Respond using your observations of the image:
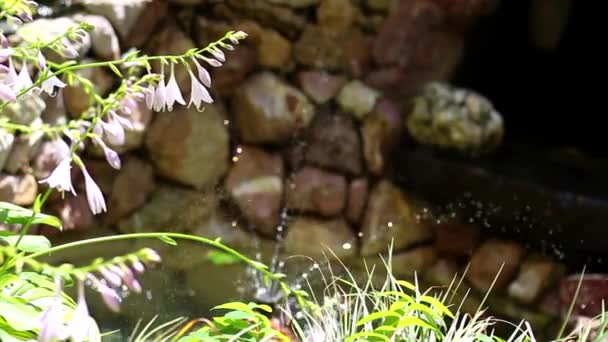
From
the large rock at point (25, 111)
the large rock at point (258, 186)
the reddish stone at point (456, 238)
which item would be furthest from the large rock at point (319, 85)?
the large rock at point (25, 111)

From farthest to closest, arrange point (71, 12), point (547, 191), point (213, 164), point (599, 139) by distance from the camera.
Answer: point (599, 139), point (213, 164), point (547, 191), point (71, 12)

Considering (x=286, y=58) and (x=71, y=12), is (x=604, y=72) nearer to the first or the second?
(x=286, y=58)

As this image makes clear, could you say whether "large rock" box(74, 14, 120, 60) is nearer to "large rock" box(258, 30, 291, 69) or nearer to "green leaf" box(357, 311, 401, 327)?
"large rock" box(258, 30, 291, 69)

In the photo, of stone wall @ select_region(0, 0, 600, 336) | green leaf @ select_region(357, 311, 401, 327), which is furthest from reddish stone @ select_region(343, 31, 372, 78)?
green leaf @ select_region(357, 311, 401, 327)

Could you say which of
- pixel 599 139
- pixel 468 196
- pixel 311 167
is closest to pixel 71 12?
pixel 311 167

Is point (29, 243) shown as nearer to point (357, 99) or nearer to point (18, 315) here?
point (18, 315)

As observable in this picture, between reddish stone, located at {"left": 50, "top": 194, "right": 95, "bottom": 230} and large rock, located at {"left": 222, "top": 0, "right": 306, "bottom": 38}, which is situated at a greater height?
large rock, located at {"left": 222, "top": 0, "right": 306, "bottom": 38}
